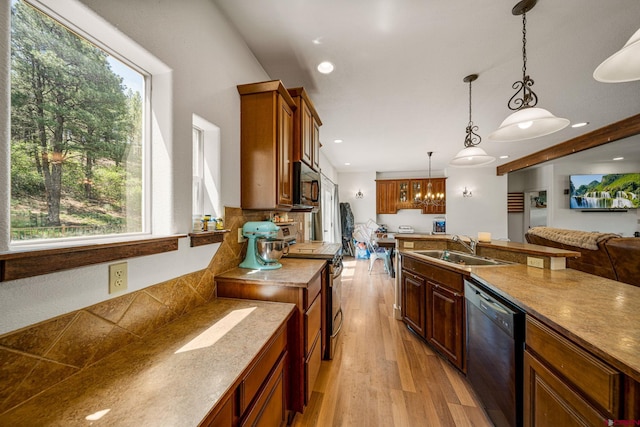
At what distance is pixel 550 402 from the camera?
1.00 meters

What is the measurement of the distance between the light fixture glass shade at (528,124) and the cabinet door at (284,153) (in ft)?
5.12

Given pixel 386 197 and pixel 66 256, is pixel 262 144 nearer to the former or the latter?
pixel 66 256

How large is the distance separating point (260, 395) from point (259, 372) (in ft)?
0.30

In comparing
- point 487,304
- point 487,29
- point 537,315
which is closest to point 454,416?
point 487,304

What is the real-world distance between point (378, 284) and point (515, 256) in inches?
100

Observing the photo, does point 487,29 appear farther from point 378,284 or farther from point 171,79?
point 378,284

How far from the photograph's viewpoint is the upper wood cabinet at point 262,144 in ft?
5.79

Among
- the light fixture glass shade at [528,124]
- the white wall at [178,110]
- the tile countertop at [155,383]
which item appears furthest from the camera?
the light fixture glass shade at [528,124]

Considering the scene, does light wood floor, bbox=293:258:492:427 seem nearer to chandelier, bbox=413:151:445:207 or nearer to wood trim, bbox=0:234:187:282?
wood trim, bbox=0:234:187:282

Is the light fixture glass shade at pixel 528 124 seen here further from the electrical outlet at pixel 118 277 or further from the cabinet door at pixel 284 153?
the electrical outlet at pixel 118 277

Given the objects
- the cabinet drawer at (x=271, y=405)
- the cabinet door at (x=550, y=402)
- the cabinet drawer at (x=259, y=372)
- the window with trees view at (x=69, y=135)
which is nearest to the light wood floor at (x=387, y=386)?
the cabinet drawer at (x=271, y=405)

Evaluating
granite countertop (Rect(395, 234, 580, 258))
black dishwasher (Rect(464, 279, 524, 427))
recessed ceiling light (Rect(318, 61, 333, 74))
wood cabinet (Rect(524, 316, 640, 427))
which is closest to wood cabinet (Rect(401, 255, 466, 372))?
black dishwasher (Rect(464, 279, 524, 427))

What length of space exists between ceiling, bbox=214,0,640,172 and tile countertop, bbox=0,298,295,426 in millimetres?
1943

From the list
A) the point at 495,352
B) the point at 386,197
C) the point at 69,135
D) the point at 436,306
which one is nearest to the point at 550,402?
the point at 495,352
